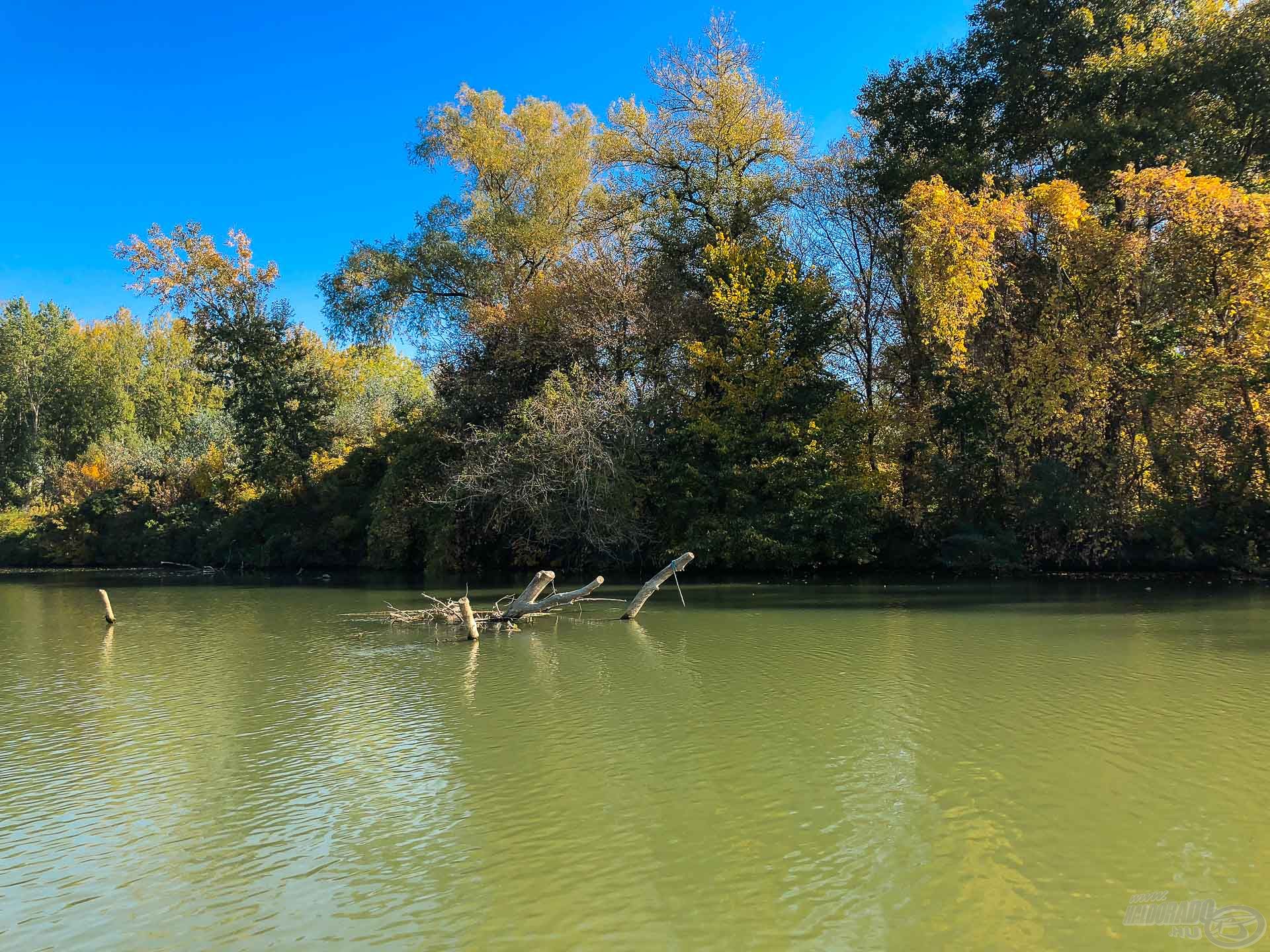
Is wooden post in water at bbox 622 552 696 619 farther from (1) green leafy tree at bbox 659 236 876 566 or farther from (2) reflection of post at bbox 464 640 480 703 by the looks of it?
(1) green leafy tree at bbox 659 236 876 566

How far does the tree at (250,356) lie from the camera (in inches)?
1377

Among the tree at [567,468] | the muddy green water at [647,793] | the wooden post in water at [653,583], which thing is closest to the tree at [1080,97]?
the tree at [567,468]

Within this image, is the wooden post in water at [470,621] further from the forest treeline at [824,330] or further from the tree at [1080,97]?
the tree at [1080,97]

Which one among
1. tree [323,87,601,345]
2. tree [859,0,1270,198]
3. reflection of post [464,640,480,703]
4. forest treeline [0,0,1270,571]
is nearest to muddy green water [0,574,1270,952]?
reflection of post [464,640,480,703]

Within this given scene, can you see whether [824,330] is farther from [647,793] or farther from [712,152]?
[647,793]

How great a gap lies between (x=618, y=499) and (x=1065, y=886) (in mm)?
20573

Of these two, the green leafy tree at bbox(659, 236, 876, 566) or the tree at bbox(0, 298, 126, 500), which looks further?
the tree at bbox(0, 298, 126, 500)

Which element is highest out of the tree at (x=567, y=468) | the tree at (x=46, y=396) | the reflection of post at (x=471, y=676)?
the tree at (x=46, y=396)

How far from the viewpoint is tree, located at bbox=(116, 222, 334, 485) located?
115 feet

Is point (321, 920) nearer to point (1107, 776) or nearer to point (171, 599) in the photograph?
point (1107, 776)

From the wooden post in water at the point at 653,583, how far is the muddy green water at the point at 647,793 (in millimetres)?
1735

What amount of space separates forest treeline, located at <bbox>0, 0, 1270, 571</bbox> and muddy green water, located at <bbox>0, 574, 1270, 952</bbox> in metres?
9.13

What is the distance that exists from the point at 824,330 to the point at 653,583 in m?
13.5

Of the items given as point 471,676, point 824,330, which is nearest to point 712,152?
point 824,330
